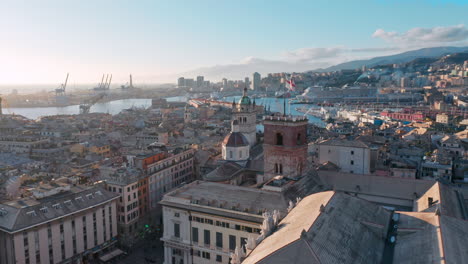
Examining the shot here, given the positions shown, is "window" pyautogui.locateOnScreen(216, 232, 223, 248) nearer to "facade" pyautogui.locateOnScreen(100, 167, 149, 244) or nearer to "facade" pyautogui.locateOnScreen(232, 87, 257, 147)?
"facade" pyautogui.locateOnScreen(100, 167, 149, 244)

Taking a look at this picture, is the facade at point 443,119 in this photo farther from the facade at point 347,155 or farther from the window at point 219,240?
the window at point 219,240

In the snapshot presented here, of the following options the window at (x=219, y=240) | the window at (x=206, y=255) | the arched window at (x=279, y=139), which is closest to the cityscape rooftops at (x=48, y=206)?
the window at (x=206, y=255)

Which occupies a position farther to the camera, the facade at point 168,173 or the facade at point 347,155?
the facade at point 168,173

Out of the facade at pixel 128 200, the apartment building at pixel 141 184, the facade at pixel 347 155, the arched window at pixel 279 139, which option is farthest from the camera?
the facade at pixel 347 155

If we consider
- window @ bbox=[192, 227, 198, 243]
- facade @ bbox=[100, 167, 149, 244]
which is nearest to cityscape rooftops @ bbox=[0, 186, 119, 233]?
facade @ bbox=[100, 167, 149, 244]

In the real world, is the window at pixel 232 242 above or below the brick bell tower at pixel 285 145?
below

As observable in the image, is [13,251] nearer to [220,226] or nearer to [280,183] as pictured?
[220,226]

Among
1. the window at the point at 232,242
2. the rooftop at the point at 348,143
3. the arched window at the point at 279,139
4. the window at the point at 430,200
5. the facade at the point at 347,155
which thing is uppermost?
the arched window at the point at 279,139

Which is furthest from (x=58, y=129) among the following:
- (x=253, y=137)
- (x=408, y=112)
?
(x=408, y=112)
